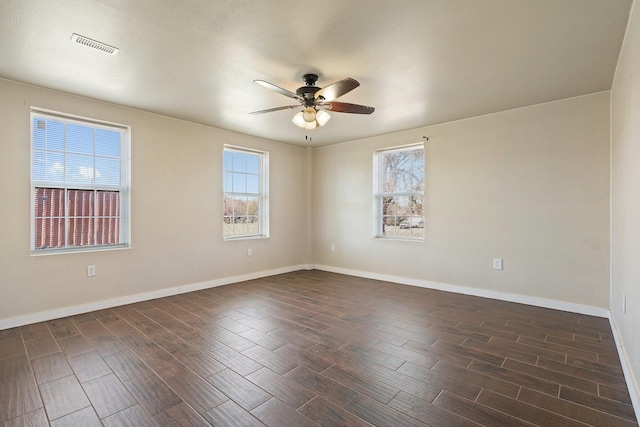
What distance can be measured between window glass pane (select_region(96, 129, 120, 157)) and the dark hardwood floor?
6.18 ft

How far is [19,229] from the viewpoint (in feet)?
10.4

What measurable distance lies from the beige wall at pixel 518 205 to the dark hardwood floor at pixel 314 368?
52cm

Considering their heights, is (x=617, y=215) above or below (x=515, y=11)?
below

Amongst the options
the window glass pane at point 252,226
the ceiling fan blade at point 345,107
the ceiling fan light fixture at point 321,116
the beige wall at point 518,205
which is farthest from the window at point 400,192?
the ceiling fan light fixture at point 321,116

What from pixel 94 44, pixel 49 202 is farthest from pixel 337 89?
pixel 49 202

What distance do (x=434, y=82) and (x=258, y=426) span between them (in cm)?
320

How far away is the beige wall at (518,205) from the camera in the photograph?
137 inches

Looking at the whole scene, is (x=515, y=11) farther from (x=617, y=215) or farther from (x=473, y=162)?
(x=473, y=162)

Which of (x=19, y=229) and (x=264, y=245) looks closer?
(x=19, y=229)

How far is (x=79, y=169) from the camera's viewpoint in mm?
3613

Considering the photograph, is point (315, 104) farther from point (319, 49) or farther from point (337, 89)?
point (319, 49)

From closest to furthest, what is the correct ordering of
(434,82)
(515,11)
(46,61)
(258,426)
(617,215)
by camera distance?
1. (258,426)
2. (515,11)
3. (46,61)
4. (617,215)
5. (434,82)

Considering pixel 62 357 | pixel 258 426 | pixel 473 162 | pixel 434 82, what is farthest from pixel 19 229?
pixel 473 162

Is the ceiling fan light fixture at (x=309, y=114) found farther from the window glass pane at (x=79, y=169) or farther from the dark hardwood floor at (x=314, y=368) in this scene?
the window glass pane at (x=79, y=169)
